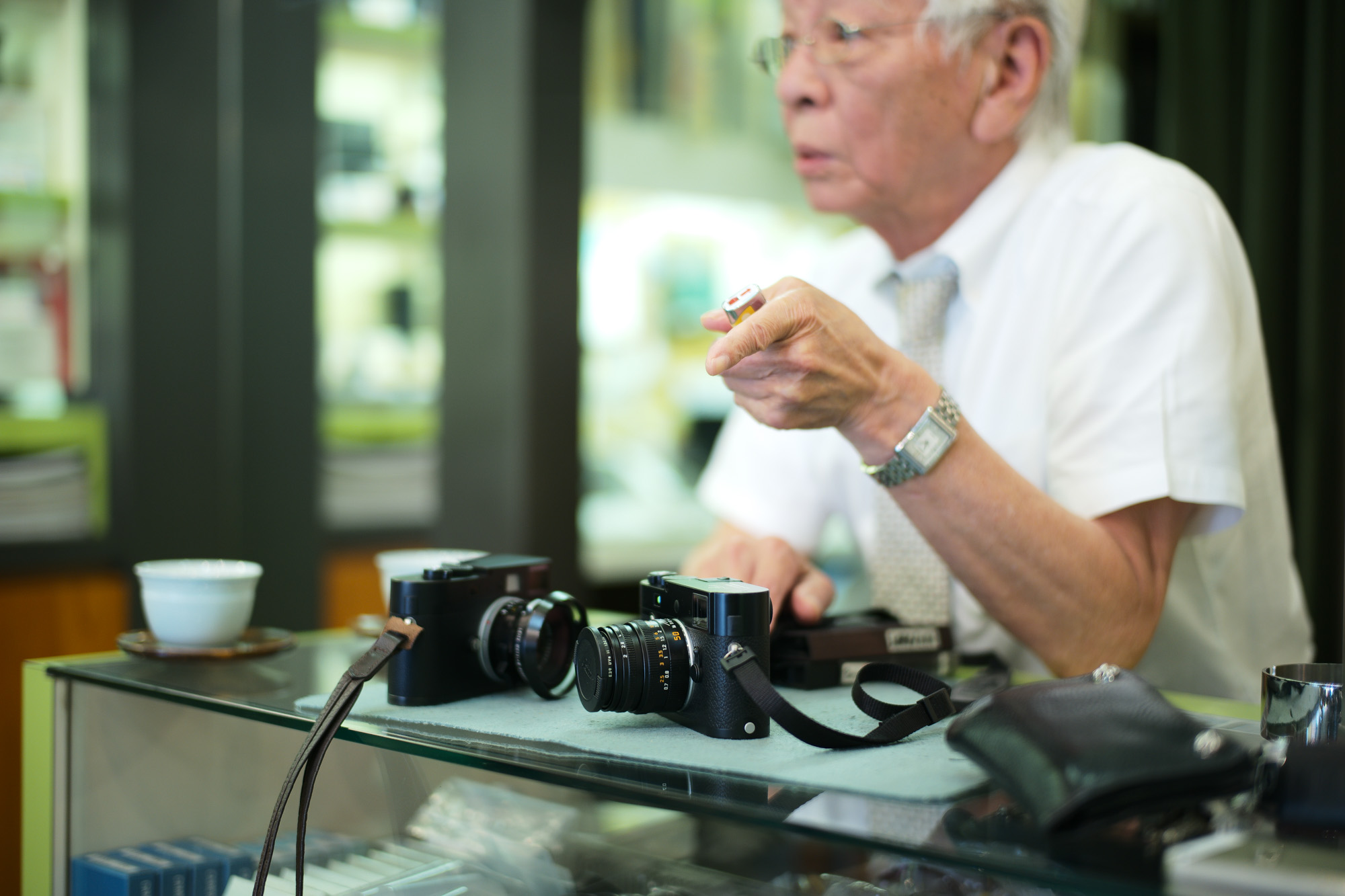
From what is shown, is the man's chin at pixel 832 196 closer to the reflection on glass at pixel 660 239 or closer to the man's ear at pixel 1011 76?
the man's ear at pixel 1011 76

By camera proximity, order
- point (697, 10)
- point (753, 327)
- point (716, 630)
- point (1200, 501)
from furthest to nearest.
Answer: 1. point (697, 10)
2. point (1200, 501)
3. point (753, 327)
4. point (716, 630)

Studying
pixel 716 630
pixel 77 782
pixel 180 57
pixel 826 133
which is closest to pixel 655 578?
pixel 716 630

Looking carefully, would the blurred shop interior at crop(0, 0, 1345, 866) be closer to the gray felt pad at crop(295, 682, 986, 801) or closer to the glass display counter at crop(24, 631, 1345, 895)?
the glass display counter at crop(24, 631, 1345, 895)

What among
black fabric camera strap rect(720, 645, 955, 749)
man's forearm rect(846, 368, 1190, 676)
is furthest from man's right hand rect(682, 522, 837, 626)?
black fabric camera strap rect(720, 645, 955, 749)

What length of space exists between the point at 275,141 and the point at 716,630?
95.7 inches

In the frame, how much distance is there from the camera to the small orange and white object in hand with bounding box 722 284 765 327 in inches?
34.8

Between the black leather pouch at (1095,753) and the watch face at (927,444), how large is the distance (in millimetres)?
404

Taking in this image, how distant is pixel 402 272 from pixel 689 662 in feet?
9.18

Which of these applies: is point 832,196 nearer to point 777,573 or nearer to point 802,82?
point 802,82

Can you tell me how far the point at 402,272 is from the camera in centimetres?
338

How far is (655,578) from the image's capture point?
82 centimetres

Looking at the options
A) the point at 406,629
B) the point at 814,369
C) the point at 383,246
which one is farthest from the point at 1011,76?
the point at 383,246

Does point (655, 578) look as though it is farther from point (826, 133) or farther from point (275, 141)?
point (275, 141)

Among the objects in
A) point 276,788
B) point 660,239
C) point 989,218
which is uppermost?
point 660,239
